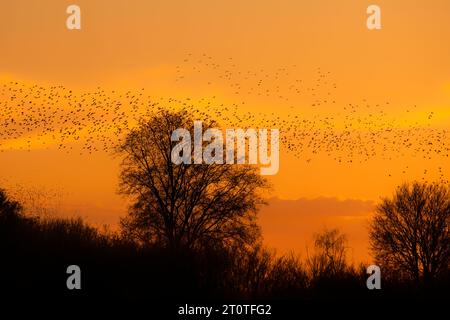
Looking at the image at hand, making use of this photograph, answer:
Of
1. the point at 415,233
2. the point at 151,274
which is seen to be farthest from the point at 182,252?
the point at 415,233

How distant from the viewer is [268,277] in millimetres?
56406

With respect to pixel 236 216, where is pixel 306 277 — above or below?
below

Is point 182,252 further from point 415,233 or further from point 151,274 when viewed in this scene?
point 415,233

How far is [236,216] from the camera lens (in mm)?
64000

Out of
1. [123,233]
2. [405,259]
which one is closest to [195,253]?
[123,233]
